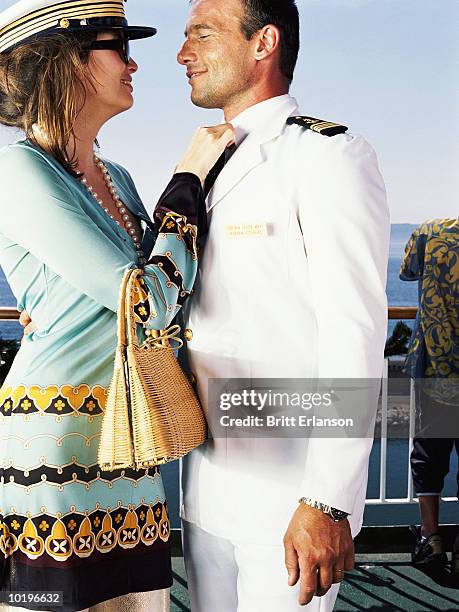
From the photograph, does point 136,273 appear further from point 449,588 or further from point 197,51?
point 449,588

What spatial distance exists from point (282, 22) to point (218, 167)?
0.31 meters

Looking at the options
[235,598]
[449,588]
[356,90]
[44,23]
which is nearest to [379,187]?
[44,23]

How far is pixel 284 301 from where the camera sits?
4.42 ft

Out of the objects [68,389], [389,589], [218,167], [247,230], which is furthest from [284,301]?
[389,589]

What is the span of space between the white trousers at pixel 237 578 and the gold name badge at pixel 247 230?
1.68 ft

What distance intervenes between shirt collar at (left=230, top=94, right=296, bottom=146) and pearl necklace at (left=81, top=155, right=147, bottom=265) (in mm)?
234

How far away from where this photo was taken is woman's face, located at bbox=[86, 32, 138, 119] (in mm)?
1399

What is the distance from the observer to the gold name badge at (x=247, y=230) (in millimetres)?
1336

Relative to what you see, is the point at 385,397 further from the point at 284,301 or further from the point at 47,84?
the point at 47,84

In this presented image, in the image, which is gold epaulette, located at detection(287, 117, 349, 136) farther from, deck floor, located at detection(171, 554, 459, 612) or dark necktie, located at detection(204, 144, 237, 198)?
deck floor, located at detection(171, 554, 459, 612)

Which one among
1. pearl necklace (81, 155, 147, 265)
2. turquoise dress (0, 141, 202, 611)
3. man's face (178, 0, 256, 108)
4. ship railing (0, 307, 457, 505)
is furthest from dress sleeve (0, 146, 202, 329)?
ship railing (0, 307, 457, 505)

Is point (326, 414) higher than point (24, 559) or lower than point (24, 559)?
higher

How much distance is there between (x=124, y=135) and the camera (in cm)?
→ 1705

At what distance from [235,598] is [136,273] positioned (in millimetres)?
597
